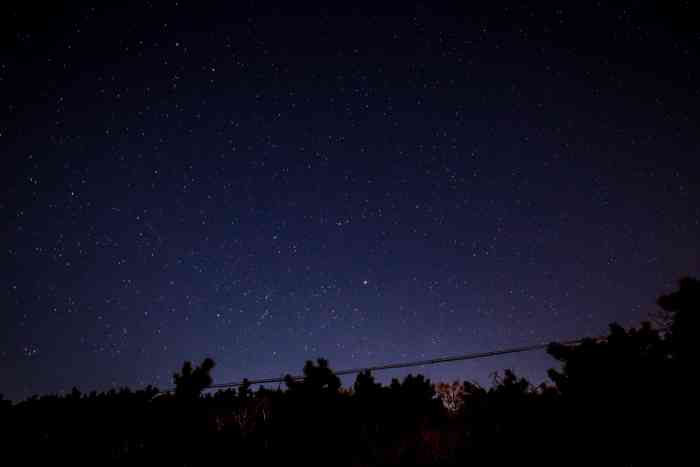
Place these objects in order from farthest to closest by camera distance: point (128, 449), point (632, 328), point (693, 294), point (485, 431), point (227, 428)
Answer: point (227, 428)
point (128, 449)
point (485, 431)
point (632, 328)
point (693, 294)

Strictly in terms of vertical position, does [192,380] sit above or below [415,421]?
above

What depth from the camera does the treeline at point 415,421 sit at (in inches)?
102

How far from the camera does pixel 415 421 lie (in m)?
4.63

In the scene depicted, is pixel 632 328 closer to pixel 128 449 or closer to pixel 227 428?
pixel 227 428

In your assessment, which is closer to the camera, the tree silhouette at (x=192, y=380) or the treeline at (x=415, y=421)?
the treeline at (x=415, y=421)

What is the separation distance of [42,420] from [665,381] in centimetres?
737

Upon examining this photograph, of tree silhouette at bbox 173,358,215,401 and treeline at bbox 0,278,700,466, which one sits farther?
tree silhouette at bbox 173,358,215,401

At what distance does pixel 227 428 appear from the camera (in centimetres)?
441

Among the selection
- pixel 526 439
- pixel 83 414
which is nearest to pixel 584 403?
pixel 526 439

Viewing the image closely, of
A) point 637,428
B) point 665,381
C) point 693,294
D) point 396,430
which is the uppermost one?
point 693,294

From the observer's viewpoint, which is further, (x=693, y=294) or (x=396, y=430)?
(x=396, y=430)

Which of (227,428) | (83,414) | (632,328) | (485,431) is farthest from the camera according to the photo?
(83,414)

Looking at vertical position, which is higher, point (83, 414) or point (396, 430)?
point (83, 414)

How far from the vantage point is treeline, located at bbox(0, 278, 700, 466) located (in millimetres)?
2578
